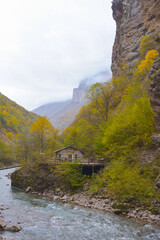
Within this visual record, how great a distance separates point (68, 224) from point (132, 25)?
56.8 m

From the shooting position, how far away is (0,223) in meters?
15.2

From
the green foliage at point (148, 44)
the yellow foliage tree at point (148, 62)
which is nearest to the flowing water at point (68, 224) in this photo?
the yellow foliage tree at point (148, 62)

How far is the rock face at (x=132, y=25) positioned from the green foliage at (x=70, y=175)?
108 feet

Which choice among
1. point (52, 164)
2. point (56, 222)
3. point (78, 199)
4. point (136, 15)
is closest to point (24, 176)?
point (52, 164)

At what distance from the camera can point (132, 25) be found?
59219mm

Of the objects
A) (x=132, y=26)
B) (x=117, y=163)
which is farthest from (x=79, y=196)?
(x=132, y=26)

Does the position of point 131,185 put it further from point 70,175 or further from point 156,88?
point 70,175

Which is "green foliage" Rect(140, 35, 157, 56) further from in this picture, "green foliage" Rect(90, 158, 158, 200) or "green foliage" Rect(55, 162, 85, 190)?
"green foliage" Rect(90, 158, 158, 200)

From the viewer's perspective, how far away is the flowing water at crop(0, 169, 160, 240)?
46.2 ft

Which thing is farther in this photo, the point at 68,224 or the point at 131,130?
the point at 131,130

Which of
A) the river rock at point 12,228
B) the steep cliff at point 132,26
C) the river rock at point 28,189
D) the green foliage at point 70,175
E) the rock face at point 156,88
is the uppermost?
the steep cliff at point 132,26

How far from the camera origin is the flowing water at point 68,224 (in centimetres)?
1409

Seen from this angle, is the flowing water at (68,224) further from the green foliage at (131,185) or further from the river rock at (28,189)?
the river rock at (28,189)

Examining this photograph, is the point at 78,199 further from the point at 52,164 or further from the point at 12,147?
the point at 12,147
